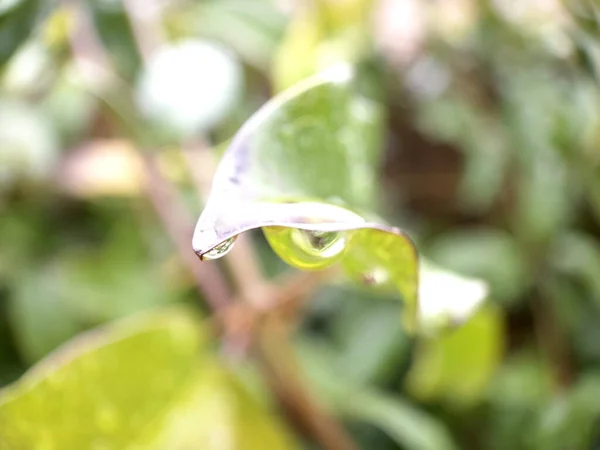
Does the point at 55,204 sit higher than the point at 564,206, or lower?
higher

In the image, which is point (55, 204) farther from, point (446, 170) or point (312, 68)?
point (446, 170)

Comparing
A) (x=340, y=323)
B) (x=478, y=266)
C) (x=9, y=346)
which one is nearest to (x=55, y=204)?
(x=9, y=346)

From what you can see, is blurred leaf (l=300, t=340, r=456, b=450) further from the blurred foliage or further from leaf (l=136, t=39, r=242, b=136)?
leaf (l=136, t=39, r=242, b=136)

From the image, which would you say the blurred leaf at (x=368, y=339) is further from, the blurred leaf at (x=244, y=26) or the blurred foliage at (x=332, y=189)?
the blurred leaf at (x=244, y=26)

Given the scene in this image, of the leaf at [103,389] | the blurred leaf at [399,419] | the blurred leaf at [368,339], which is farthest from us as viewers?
the blurred leaf at [368,339]

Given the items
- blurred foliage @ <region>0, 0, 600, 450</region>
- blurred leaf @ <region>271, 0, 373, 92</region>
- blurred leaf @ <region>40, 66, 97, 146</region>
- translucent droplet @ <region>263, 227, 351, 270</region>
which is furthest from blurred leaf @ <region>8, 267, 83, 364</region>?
translucent droplet @ <region>263, 227, 351, 270</region>

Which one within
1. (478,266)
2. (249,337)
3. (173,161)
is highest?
(173,161)

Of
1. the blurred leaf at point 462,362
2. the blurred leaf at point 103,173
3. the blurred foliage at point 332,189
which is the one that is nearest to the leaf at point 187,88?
the blurred foliage at point 332,189
